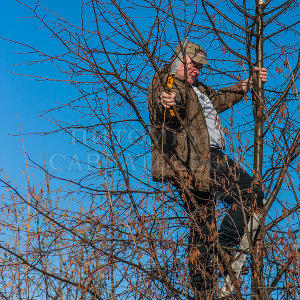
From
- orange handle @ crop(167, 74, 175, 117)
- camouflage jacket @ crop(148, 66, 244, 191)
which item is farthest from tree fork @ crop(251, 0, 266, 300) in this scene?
orange handle @ crop(167, 74, 175, 117)

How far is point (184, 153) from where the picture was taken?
379 cm

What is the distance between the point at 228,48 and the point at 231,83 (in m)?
0.29

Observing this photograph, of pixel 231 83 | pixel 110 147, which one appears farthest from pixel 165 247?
pixel 231 83

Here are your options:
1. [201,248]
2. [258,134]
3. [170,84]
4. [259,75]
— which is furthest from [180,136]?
[201,248]

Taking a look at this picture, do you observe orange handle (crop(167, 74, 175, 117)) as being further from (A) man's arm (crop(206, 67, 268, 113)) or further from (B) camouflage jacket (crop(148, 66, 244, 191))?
(A) man's arm (crop(206, 67, 268, 113))

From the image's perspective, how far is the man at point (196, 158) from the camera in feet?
11.2

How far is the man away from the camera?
343cm

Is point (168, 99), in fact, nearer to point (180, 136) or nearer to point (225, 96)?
point (180, 136)

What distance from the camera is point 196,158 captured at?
371cm

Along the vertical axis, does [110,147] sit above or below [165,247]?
above

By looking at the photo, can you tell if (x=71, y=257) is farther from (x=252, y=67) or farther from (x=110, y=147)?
(x=252, y=67)

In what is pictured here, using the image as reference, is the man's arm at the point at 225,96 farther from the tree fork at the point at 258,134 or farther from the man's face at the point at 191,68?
the tree fork at the point at 258,134

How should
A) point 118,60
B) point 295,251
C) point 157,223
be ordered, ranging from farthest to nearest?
point 118,60, point 157,223, point 295,251

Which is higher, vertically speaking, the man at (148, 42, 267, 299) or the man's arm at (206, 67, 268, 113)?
the man's arm at (206, 67, 268, 113)
